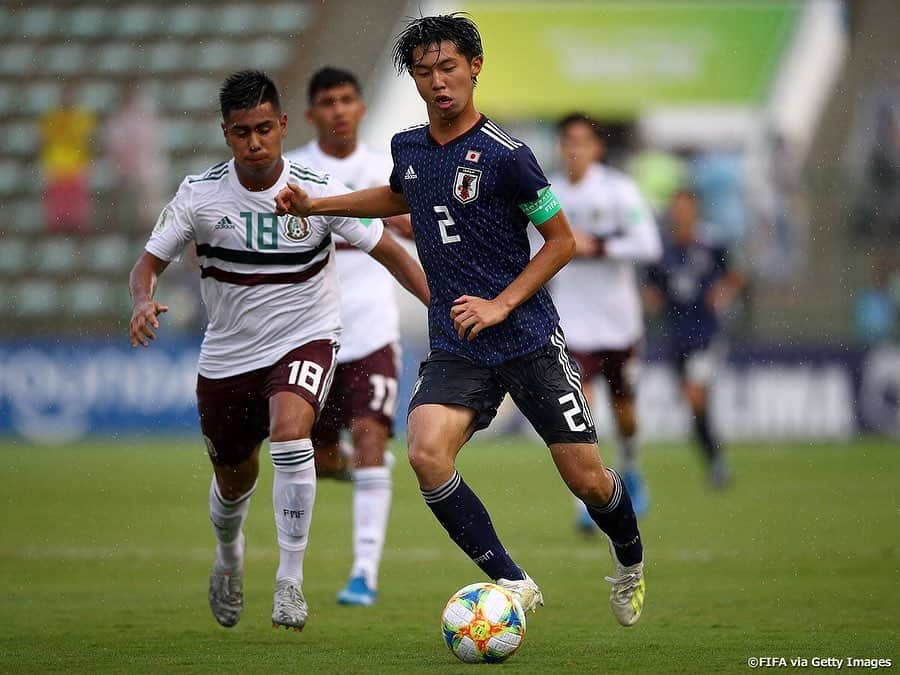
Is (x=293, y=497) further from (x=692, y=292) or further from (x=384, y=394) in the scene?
(x=692, y=292)

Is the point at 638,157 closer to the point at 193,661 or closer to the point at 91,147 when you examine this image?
the point at 91,147

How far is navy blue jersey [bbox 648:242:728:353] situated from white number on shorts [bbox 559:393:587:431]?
8660 millimetres

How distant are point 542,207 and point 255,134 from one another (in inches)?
55.4

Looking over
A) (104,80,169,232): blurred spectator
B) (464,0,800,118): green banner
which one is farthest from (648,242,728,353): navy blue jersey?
(104,80,169,232): blurred spectator

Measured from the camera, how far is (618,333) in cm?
1171

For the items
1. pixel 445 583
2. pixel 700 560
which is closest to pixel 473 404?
pixel 445 583

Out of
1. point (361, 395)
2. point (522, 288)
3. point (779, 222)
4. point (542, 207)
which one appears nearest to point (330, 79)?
point (361, 395)

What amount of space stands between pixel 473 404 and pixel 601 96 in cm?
1882

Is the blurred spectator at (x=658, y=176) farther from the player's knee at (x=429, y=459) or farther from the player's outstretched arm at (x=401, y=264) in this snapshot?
the player's knee at (x=429, y=459)

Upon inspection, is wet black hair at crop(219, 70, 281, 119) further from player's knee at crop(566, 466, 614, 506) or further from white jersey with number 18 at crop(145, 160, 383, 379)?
player's knee at crop(566, 466, 614, 506)

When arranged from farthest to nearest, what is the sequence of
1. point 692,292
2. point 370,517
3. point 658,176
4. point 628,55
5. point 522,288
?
point 628,55 < point 658,176 < point 692,292 < point 370,517 < point 522,288

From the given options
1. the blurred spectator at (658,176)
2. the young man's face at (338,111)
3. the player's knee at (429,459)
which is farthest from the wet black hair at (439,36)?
the blurred spectator at (658,176)

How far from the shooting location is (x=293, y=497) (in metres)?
6.88

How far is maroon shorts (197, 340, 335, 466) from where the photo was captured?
697 centimetres
